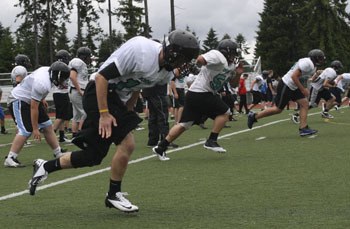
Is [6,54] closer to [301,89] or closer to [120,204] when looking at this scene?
[301,89]

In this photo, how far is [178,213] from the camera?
5.71 m

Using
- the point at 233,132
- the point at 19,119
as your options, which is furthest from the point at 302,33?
the point at 19,119

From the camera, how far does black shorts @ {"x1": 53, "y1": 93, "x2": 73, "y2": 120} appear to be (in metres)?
13.7

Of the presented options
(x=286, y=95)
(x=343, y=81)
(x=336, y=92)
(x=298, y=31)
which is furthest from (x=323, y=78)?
(x=298, y=31)

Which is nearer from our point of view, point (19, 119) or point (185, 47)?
point (185, 47)

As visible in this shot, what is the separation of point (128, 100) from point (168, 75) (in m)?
0.49

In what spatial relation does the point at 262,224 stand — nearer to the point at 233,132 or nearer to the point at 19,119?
the point at 19,119

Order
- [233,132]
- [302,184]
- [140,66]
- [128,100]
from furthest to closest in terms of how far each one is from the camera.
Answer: [233,132] < [302,184] < [128,100] < [140,66]

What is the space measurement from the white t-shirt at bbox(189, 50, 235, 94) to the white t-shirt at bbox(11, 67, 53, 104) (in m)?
2.33

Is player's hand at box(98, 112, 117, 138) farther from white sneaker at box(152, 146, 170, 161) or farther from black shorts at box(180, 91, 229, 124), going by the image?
black shorts at box(180, 91, 229, 124)

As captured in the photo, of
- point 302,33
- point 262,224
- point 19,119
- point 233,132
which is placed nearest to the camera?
point 262,224

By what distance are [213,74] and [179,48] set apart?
179 inches

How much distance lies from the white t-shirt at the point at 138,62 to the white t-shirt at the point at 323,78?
1327 centimetres

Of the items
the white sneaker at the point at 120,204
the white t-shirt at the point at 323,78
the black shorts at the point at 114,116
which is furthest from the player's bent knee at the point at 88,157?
the white t-shirt at the point at 323,78
